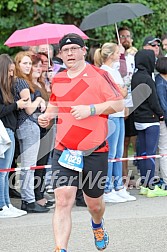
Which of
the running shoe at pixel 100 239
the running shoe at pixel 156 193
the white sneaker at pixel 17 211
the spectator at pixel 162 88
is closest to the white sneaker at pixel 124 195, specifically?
the running shoe at pixel 156 193

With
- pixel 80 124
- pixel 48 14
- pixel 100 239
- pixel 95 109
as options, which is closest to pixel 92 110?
pixel 95 109

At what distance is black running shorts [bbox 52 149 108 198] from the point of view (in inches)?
251

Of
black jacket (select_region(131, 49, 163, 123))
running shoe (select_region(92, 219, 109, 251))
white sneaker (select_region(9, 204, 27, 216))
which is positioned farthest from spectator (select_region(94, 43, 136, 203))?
running shoe (select_region(92, 219, 109, 251))

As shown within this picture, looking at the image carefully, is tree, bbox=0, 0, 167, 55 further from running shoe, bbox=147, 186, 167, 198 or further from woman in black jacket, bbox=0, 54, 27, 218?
woman in black jacket, bbox=0, 54, 27, 218

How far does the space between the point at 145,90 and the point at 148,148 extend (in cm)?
83

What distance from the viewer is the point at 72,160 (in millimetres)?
6363

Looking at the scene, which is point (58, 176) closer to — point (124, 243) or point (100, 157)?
point (100, 157)

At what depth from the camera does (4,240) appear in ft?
24.4

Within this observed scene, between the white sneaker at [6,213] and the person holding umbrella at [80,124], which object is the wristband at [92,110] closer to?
the person holding umbrella at [80,124]

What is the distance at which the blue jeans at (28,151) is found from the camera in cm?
888

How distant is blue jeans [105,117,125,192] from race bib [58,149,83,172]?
9.82ft

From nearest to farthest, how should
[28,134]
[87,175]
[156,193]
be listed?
[87,175] < [28,134] < [156,193]

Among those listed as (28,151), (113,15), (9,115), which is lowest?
(28,151)

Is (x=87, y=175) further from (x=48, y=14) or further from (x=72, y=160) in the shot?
(x=48, y=14)
